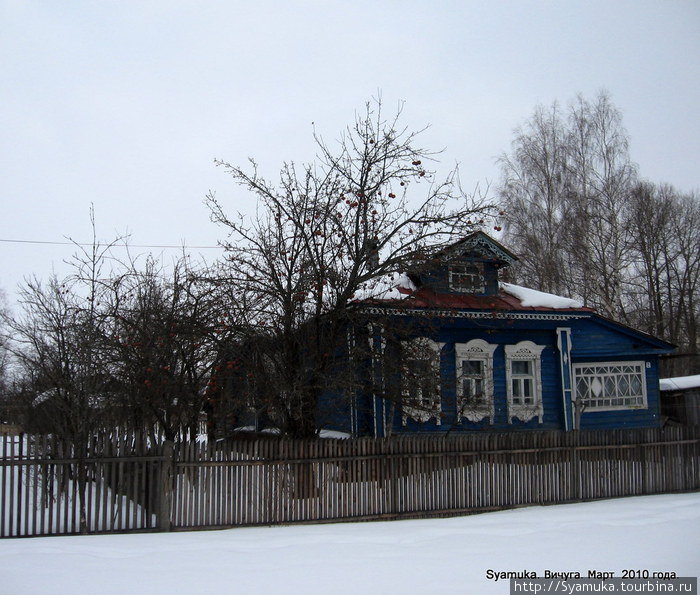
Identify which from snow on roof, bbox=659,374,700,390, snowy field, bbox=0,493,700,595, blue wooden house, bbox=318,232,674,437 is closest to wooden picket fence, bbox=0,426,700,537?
snowy field, bbox=0,493,700,595

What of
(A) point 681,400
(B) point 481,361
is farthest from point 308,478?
(A) point 681,400

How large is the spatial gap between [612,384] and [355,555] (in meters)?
13.6

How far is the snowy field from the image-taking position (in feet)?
20.5

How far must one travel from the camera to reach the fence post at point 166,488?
895 cm

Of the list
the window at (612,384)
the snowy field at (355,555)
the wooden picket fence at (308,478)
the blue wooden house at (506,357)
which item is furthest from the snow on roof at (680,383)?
the snowy field at (355,555)

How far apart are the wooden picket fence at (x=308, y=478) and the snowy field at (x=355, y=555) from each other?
436 millimetres

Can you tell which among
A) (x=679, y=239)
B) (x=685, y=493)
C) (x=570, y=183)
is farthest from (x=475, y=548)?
(x=679, y=239)

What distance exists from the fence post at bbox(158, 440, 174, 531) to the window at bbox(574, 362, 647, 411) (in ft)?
42.5

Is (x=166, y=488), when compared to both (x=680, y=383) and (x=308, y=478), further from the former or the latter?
(x=680, y=383)

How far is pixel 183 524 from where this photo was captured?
909 centimetres

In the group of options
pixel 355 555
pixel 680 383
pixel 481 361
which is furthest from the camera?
pixel 680 383

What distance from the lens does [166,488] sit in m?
9.00

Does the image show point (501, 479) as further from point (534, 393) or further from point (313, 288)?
point (534, 393)

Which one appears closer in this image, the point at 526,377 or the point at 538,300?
the point at 538,300
